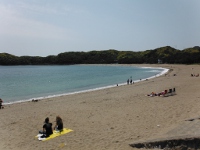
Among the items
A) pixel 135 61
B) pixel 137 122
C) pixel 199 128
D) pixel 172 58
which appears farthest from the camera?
pixel 135 61

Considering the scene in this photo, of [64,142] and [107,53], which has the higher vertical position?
[107,53]

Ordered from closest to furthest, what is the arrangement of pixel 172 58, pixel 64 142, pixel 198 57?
pixel 64 142 < pixel 198 57 < pixel 172 58

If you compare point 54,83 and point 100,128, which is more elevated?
point 100,128

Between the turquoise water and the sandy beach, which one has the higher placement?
the sandy beach

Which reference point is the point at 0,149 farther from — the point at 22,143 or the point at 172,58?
the point at 172,58

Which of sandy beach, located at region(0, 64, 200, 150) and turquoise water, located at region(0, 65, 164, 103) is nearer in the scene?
sandy beach, located at region(0, 64, 200, 150)

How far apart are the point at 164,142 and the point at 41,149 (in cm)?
479

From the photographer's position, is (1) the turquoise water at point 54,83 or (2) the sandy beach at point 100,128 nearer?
(2) the sandy beach at point 100,128

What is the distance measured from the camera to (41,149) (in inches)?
351

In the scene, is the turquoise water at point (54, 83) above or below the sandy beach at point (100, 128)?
below

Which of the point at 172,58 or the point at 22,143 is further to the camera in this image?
the point at 172,58

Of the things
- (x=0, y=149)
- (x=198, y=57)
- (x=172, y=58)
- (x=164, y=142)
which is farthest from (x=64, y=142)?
(x=172, y=58)

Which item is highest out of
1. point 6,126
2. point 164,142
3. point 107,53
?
point 107,53

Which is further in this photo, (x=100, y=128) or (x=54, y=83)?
(x=54, y=83)
